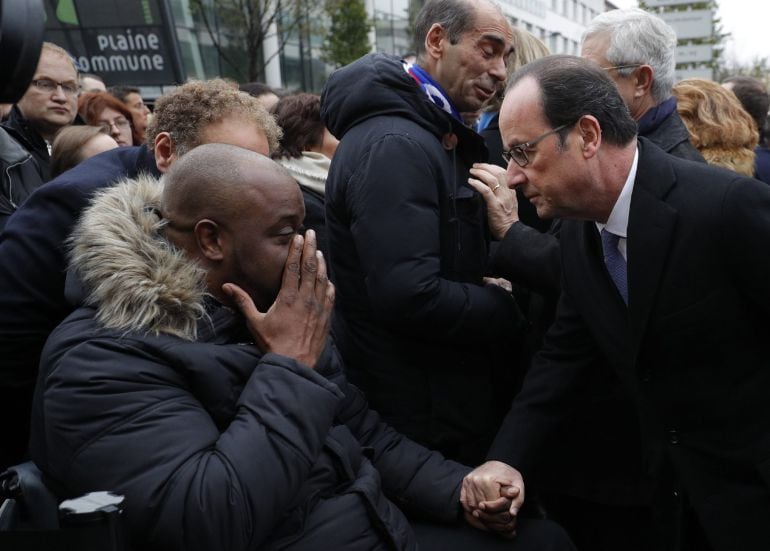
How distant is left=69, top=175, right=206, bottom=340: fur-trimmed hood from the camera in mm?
1934

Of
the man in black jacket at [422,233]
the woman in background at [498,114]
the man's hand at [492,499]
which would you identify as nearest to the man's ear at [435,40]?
the man in black jacket at [422,233]

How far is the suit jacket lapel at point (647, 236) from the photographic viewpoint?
7.20 ft

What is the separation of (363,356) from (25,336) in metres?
1.14

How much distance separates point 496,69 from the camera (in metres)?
3.05

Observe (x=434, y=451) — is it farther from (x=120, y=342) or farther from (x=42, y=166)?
(x=42, y=166)

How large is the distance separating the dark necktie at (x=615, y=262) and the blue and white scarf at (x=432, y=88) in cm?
79

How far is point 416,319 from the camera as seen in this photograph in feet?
8.84

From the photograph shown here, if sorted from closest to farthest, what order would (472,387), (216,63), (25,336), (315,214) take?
(25,336) < (472,387) < (315,214) < (216,63)

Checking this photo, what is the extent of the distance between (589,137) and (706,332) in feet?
2.06

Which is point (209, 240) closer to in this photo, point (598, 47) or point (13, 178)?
point (598, 47)

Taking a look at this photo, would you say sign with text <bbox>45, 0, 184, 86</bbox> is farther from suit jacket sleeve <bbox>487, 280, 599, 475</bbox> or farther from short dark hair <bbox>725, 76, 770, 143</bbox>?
suit jacket sleeve <bbox>487, 280, 599, 475</bbox>

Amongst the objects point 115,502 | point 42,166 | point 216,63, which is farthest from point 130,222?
point 216,63

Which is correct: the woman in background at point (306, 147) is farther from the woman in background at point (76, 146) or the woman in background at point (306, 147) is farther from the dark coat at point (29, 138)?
the dark coat at point (29, 138)

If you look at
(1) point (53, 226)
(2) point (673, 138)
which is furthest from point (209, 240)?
(2) point (673, 138)
